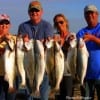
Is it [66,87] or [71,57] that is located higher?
[71,57]

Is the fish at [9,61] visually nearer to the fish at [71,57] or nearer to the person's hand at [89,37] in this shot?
the fish at [71,57]

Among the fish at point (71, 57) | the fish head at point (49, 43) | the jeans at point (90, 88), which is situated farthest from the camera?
the jeans at point (90, 88)

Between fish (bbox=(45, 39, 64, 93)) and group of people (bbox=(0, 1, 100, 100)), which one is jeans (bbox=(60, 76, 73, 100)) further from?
fish (bbox=(45, 39, 64, 93))

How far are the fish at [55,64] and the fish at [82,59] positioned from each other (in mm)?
343

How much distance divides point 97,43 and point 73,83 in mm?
1053

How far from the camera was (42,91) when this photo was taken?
10539mm

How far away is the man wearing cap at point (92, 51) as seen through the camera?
10.4 m

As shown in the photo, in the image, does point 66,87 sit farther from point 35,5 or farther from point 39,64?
point 35,5

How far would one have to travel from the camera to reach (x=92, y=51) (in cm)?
1040

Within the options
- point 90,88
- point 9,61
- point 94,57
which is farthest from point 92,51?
point 9,61

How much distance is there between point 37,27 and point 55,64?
80cm

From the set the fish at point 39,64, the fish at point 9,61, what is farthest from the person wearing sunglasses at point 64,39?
the fish at point 9,61

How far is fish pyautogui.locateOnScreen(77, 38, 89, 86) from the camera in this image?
33.7 feet

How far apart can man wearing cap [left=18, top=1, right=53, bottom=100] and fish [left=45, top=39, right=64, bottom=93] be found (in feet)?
0.56
